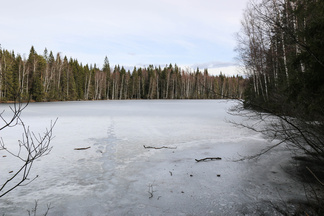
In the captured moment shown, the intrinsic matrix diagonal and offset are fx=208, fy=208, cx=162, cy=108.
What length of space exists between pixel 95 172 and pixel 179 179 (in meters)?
1.68

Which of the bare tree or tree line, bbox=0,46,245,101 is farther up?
tree line, bbox=0,46,245,101

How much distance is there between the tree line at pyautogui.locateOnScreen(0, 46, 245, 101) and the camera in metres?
36.6

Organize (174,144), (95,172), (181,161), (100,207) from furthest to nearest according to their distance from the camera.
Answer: (174,144)
(181,161)
(95,172)
(100,207)

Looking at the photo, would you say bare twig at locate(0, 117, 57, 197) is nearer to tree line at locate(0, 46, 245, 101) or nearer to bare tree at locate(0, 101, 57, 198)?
bare tree at locate(0, 101, 57, 198)

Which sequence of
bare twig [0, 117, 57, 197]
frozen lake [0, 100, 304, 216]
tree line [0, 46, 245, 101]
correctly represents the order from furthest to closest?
tree line [0, 46, 245, 101]
frozen lake [0, 100, 304, 216]
bare twig [0, 117, 57, 197]

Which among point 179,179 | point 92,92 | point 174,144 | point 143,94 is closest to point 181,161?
point 179,179

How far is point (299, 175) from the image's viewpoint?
4.04 m

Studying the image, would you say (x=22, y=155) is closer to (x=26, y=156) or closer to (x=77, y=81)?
(x=26, y=156)

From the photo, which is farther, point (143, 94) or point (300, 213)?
point (143, 94)

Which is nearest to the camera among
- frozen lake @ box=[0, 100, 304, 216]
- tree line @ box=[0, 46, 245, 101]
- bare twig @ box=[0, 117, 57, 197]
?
bare twig @ box=[0, 117, 57, 197]

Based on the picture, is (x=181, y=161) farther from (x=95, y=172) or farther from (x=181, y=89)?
(x=181, y=89)

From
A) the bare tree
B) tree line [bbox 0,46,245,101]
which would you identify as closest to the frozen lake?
the bare tree

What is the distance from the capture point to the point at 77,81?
5144 cm

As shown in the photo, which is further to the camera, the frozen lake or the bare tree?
the frozen lake
